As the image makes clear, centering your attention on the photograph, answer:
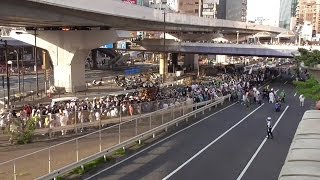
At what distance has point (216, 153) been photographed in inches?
842

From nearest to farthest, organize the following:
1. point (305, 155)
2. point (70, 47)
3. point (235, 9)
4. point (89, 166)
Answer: point (305, 155)
point (89, 166)
point (70, 47)
point (235, 9)

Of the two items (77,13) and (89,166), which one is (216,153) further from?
(77,13)

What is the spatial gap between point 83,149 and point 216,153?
6.76 m


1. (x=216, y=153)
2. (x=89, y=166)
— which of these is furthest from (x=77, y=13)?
(x=89, y=166)

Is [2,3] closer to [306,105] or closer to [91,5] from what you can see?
[91,5]

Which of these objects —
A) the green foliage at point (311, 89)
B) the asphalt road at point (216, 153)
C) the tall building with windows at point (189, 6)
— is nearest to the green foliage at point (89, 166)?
the asphalt road at point (216, 153)

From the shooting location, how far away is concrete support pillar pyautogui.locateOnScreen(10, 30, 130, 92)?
43875 millimetres

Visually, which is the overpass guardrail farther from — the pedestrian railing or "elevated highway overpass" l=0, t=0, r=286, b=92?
"elevated highway overpass" l=0, t=0, r=286, b=92

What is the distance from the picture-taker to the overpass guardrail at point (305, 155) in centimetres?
770

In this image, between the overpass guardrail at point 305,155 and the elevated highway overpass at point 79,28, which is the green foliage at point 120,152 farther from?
the elevated highway overpass at point 79,28

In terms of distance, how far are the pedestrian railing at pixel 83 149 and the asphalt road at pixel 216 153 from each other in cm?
86

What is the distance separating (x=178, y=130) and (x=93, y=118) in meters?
5.63

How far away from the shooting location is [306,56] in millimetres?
22656

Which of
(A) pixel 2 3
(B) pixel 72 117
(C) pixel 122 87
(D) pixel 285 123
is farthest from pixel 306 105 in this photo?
(A) pixel 2 3
